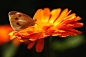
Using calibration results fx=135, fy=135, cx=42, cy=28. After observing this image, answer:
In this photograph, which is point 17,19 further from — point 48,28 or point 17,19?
point 48,28

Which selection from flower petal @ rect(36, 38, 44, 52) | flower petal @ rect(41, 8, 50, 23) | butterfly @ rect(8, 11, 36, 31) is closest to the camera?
flower petal @ rect(36, 38, 44, 52)

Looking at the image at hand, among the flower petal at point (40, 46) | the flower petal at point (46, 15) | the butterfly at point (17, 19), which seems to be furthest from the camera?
the flower petal at point (46, 15)

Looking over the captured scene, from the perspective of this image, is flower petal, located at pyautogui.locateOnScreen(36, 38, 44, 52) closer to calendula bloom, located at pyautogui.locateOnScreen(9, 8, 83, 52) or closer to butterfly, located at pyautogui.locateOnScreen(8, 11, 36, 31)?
calendula bloom, located at pyautogui.locateOnScreen(9, 8, 83, 52)

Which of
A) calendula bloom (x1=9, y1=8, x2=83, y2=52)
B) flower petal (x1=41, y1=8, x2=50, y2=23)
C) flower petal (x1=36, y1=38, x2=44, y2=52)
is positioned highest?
flower petal (x1=41, y1=8, x2=50, y2=23)

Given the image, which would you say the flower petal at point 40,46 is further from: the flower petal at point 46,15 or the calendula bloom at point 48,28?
the flower petal at point 46,15

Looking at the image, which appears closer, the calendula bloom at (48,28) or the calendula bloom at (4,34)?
the calendula bloom at (48,28)

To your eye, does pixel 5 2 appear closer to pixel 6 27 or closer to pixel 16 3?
pixel 16 3

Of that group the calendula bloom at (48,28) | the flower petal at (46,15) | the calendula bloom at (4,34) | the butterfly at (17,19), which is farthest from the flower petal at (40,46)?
the calendula bloom at (4,34)

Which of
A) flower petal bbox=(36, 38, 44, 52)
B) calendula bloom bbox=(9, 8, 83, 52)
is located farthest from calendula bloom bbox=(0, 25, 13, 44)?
flower petal bbox=(36, 38, 44, 52)

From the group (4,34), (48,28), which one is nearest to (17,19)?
(48,28)
